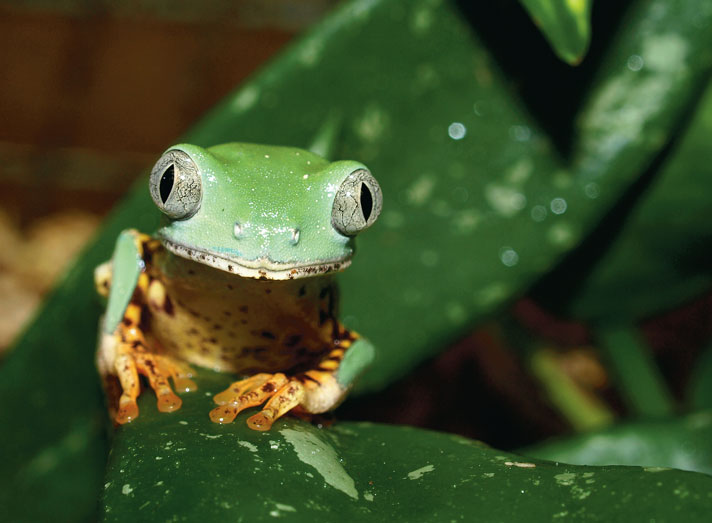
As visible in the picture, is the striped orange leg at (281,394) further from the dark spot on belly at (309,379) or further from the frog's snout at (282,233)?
the frog's snout at (282,233)

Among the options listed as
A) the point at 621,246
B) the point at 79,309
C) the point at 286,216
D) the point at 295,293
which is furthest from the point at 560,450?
the point at 79,309

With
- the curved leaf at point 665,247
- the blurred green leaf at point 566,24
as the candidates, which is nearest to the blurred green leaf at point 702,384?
the curved leaf at point 665,247

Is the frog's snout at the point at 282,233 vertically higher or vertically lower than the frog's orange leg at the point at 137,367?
higher

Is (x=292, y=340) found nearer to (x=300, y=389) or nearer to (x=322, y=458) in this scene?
(x=300, y=389)

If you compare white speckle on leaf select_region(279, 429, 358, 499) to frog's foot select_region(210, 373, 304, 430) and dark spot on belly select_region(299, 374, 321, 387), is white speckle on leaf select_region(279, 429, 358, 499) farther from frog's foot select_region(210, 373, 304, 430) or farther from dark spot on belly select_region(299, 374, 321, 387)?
dark spot on belly select_region(299, 374, 321, 387)

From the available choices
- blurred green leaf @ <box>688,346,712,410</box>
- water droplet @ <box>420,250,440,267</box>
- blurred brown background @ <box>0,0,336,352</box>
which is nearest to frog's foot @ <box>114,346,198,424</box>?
water droplet @ <box>420,250,440,267</box>
